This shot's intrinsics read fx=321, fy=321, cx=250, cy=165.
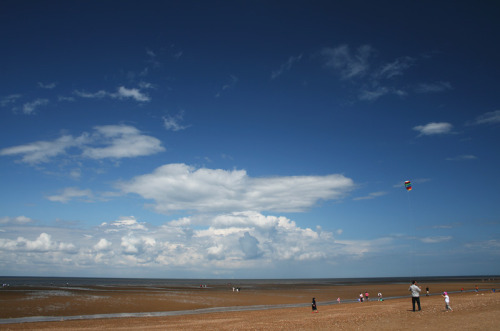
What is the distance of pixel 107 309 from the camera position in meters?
41.9

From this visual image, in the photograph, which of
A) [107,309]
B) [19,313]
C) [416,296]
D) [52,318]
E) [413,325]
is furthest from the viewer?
[107,309]

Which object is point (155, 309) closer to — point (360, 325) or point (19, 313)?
point (19, 313)

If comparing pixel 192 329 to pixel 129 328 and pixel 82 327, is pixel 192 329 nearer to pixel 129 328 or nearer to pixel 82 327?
pixel 129 328

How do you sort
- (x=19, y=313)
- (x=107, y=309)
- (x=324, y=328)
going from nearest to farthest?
(x=324, y=328) → (x=19, y=313) → (x=107, y=309)

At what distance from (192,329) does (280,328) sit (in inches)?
265

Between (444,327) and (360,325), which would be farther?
(360,325)

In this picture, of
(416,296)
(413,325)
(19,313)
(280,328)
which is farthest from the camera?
(19,313)

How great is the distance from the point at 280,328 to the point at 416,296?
10.5 m

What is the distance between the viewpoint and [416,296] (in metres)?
23.5

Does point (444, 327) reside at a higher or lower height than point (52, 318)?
higher

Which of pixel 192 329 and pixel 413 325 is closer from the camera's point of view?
pixel 413 325

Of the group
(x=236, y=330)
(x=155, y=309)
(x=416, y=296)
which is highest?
(x=416, y=296)

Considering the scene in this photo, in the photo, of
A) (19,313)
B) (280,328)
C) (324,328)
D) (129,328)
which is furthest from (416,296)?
(19,313)

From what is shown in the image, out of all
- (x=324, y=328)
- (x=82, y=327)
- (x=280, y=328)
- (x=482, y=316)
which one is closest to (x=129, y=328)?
(x=82, y=327)
